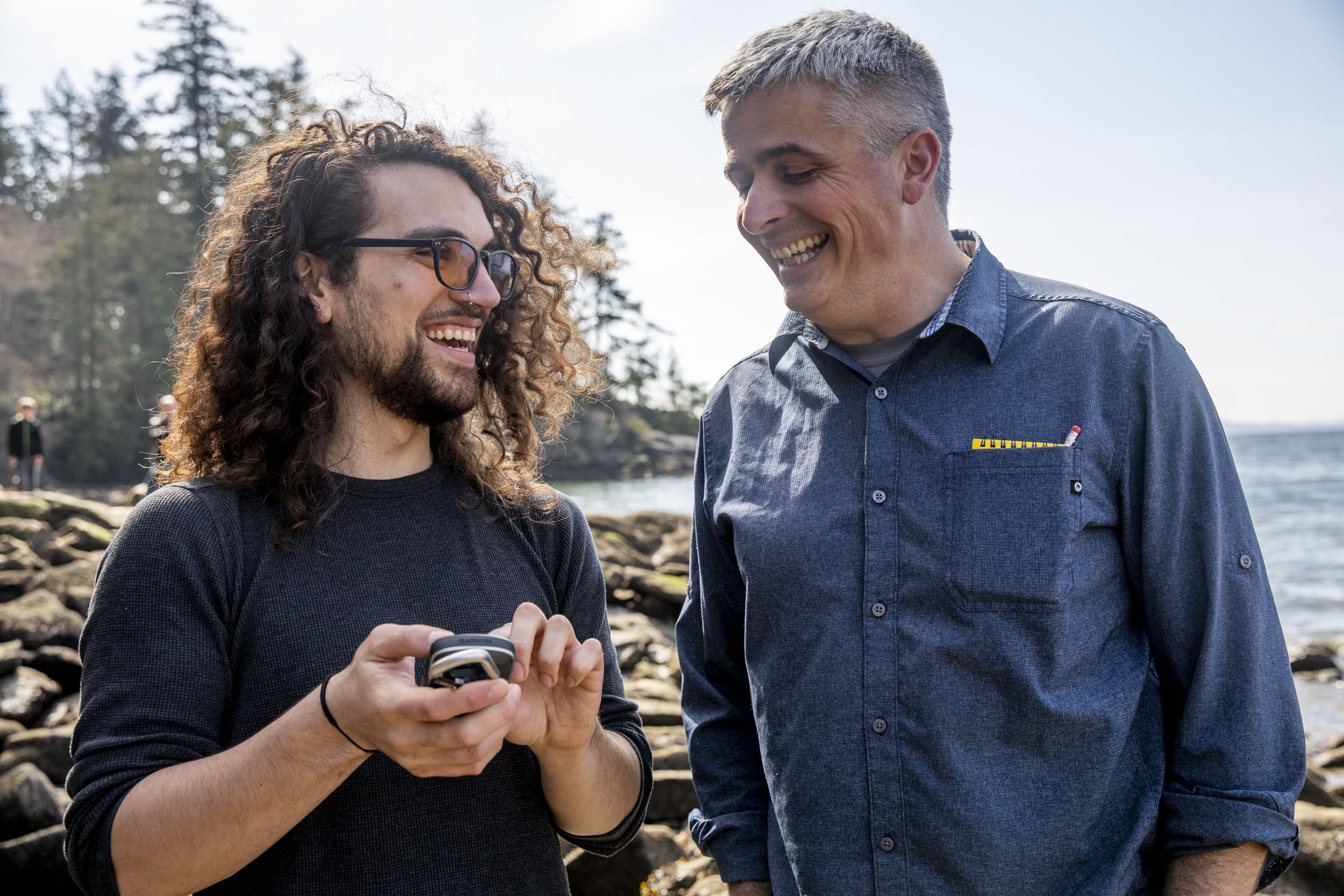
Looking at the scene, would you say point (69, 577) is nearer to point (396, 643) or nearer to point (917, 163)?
point (396, 643)

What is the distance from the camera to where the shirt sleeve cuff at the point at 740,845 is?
8.14 feet

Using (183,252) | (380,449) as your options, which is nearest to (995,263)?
(380,449)

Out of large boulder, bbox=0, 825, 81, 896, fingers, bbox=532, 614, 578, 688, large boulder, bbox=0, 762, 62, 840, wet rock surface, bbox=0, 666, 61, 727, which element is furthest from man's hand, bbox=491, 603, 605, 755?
wet rock surface, bbox=0, 666, 61, 727

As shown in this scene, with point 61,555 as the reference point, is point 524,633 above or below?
above

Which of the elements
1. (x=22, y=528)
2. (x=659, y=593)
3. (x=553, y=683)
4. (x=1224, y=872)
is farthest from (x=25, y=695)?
(x=1224, y=872)

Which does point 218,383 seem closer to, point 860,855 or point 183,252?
point 860,855

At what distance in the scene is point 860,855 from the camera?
86.8 inches

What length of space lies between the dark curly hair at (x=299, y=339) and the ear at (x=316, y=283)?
2cm

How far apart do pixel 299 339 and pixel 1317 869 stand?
5.37 m

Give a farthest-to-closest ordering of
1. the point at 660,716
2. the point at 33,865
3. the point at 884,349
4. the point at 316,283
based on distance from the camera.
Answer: the point at 660,716 → the point at 33,865 → the point at 316,283 → the point at 884,349

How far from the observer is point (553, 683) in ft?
6.31

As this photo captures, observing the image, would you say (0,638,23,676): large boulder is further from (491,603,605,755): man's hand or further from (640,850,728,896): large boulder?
(491,603,605,755): man's hand

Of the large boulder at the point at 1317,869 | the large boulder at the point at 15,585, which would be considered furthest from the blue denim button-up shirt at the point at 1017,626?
the large boulder at the point at 15,585

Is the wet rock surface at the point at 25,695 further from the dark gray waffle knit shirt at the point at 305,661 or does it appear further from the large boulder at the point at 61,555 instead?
the dark gray waffle knit shirt at the point at 305,661
